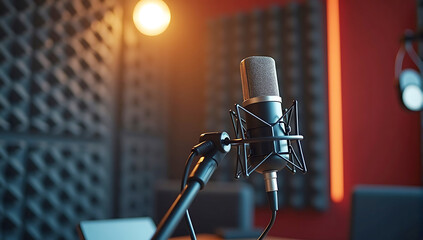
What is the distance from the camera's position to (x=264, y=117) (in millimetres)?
608

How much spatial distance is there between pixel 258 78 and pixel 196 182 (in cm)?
22

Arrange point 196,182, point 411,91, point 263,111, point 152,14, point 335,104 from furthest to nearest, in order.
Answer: point 335,104 < point 152,14 < point 411,91 < point 263,111 < point 196,182

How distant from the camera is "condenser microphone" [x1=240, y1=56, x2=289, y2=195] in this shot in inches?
23.4

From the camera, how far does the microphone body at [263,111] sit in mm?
595

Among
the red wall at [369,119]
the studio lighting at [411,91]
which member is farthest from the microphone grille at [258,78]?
the red wall at [369,119]

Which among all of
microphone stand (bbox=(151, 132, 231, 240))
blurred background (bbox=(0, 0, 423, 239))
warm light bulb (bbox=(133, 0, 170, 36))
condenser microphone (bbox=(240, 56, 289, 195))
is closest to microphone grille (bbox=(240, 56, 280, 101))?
condenser microphone (bbox=(240, 56, 289, 195))

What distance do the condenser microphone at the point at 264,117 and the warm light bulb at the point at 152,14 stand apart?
6.66 ft

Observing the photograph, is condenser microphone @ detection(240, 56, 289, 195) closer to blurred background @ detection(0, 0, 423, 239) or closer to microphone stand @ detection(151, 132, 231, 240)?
microphone stand @ detection(151, 132, 231, 240)

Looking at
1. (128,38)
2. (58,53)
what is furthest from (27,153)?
(128,38)

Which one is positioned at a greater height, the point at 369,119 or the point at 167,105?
the point at 167,105

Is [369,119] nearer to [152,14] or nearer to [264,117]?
[152,14]

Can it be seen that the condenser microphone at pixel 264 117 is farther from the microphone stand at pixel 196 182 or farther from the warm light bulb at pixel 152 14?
the warm light bulb at pixel 152 14

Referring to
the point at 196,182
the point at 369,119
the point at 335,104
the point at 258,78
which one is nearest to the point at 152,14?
the point at 335,104

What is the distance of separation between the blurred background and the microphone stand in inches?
59.2
